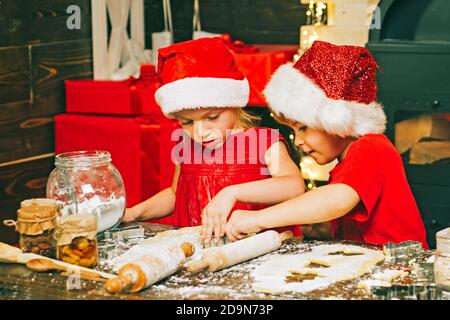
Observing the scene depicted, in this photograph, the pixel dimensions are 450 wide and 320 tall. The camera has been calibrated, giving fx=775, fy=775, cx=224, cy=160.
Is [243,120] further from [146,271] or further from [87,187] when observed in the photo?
[146,271]

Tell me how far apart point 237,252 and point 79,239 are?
12.3 inches

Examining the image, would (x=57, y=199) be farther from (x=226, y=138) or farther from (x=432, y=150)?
(x=432, y=150)

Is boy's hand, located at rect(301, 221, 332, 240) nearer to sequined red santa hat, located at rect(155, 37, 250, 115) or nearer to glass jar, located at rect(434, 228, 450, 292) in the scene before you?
sequined red santa hat, located at rect(155, 37, 250, 115)

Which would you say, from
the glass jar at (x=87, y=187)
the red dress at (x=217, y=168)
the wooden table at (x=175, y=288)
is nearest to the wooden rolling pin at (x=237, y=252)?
the wooden table at (x=175, y=288)

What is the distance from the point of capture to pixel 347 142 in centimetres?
195

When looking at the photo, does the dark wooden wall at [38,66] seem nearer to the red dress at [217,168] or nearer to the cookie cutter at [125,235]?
the red dress at [217,168]

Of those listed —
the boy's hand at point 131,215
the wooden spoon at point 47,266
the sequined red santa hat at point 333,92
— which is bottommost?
the boy's hand at point 131,215

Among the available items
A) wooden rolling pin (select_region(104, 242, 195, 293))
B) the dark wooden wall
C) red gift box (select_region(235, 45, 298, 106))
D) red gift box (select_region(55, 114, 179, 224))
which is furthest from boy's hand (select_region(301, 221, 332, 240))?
the dark wooden wall

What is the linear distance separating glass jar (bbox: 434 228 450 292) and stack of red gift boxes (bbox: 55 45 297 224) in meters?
1.90

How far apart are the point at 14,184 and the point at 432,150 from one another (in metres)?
1.72

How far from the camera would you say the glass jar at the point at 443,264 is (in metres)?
1.36

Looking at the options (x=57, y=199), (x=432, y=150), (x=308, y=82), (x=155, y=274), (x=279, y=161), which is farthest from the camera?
(x=432, y=150)

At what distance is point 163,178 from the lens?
129 inches
